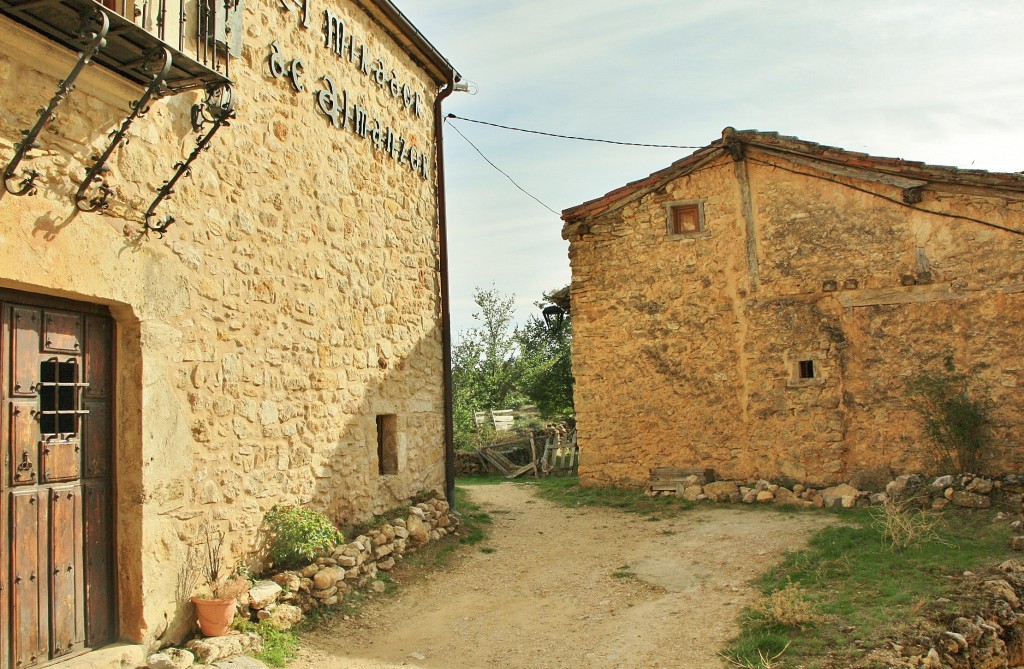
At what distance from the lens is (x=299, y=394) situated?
660 cm

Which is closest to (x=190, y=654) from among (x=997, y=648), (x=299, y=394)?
(x=299, y=394)

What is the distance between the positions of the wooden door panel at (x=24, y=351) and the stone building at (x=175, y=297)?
0.04ft

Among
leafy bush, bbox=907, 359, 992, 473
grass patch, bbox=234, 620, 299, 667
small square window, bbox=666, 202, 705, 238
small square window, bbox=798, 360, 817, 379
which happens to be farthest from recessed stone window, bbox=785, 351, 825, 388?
grass patch, bbox=234, 620, 299, 667

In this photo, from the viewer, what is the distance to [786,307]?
35.8ft

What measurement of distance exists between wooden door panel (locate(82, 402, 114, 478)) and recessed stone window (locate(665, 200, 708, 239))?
894 centimetres

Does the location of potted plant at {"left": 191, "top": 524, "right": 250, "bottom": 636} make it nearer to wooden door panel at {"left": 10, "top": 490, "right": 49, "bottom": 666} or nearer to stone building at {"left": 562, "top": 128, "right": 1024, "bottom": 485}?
wooden door panel at {"left": 10, "top": 490, "right": 49, "bottom": 666}

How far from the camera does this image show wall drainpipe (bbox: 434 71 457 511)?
935 centimetres

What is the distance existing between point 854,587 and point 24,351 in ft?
21.3

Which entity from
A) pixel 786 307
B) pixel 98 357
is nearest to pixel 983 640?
pixel 786 307

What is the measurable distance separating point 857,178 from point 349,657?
30.2ft

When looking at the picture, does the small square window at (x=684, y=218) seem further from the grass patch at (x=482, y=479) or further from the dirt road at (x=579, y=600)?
the grass patch at (x=482, y=479)

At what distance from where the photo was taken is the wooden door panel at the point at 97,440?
15.4ft

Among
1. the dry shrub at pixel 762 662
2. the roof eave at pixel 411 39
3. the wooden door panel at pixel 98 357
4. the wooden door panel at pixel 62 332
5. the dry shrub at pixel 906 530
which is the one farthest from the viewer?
the roof eave at pixel 411 39

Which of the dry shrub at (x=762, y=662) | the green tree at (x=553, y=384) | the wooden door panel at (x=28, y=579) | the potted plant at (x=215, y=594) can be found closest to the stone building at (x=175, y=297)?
the wooden door panel at (x=28, y=579)
